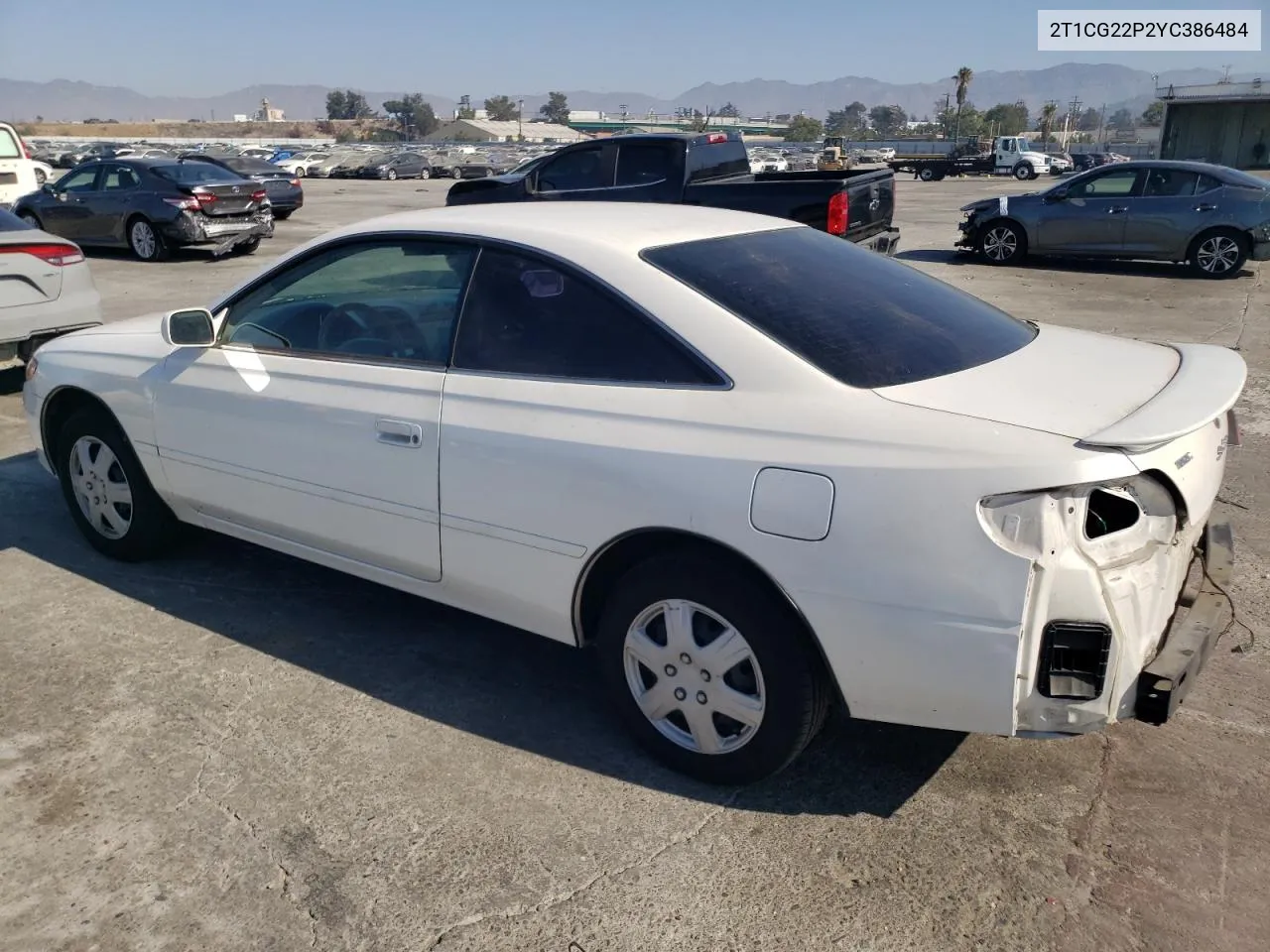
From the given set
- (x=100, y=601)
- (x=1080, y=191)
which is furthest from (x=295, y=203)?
(x=100, y=601)

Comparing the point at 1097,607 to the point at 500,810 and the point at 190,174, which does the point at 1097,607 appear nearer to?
the point at 500,810

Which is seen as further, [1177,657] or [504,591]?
[504,591]

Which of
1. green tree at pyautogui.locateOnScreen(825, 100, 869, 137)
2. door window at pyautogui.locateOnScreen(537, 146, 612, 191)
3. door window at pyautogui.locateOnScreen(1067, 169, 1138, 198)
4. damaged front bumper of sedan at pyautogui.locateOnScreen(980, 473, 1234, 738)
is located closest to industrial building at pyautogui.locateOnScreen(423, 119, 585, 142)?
green tree at pyautogui.locateOnScreen(825, 100, 869, 137)

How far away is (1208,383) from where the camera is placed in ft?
9.82

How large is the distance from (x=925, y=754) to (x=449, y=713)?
5.08ft

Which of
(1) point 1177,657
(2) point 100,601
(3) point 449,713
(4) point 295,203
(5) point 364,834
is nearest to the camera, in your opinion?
(1) point 1177,657

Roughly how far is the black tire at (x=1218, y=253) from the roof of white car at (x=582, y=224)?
40.6 feet

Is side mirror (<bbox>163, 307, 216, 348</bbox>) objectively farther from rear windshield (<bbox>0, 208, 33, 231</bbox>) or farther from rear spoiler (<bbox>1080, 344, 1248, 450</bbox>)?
rear windshield (<bbox>0, 208, 33, 231</bbox>)

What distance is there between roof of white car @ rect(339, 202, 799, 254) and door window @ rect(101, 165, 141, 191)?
14536 millimetres

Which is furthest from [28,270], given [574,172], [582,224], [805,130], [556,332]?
[805,130]

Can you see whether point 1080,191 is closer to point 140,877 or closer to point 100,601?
point 100,601

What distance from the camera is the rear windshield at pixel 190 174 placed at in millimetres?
15992

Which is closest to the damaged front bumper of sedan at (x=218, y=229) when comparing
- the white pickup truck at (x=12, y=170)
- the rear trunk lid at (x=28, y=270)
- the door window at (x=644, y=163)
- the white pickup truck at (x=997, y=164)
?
the white pickup truck at (x=12, y=170)

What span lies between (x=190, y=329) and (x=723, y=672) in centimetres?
243
